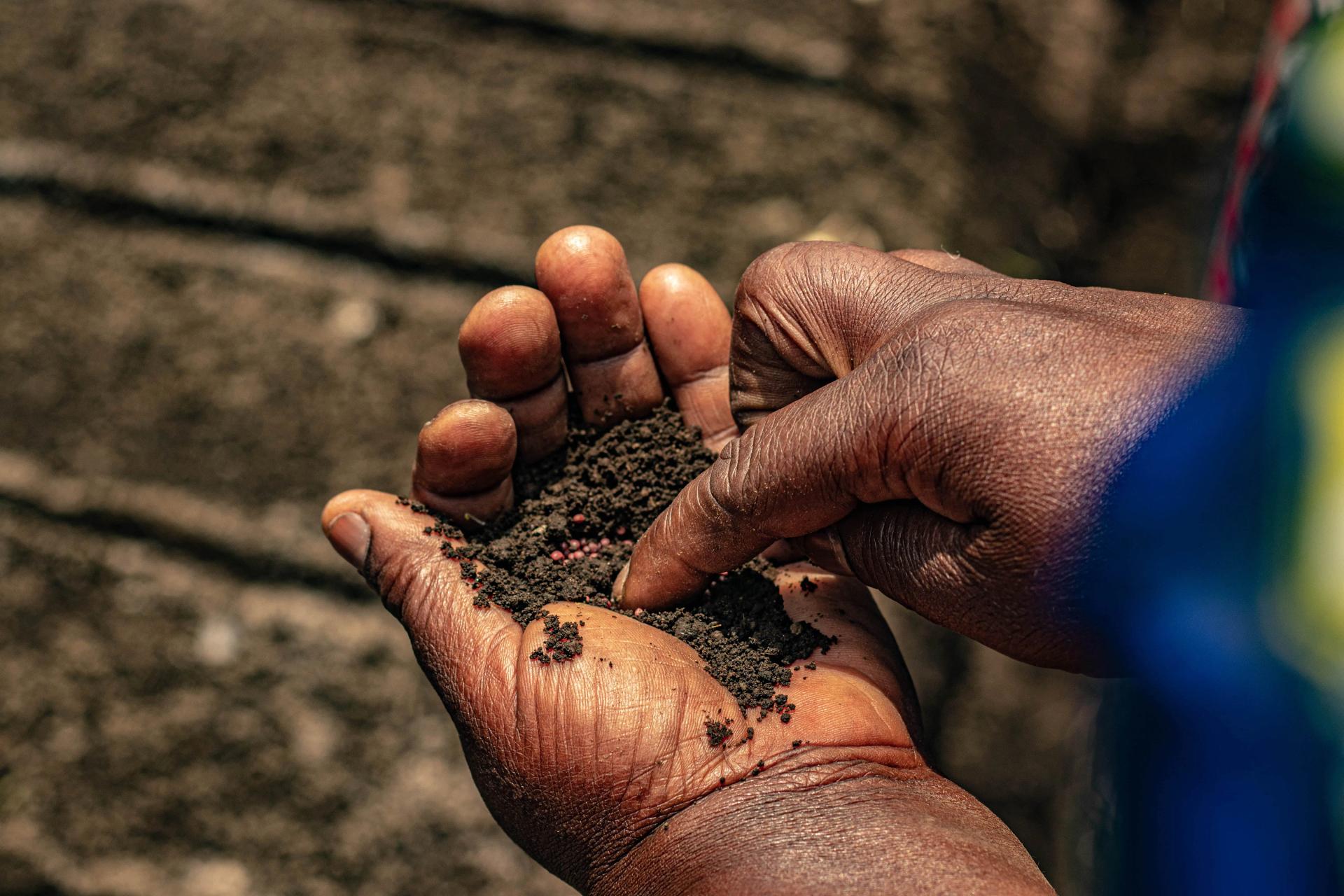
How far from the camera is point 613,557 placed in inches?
69.4

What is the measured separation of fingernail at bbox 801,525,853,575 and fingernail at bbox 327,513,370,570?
32.8 inches

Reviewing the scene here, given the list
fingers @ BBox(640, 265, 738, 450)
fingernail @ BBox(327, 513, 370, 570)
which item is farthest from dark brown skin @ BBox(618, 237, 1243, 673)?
fingernail @ BBox(327, 513, 370, 570)

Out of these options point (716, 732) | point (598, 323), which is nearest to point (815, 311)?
point (598, 323)

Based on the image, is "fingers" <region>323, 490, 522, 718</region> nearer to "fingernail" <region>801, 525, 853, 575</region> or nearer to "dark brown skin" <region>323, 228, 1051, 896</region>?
"dark brown skin" <region>323, 228, 1051, 896</region>

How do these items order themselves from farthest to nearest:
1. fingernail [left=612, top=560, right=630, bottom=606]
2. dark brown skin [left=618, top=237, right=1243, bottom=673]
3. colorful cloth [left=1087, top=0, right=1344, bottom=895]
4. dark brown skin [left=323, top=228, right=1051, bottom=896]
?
1. fingernail [left=612, top=560, right=630, bottom=606]
2. dark brown skin [left=323, top=228, right=1051, bottom=896]
3. dark brown skin [left=618, top=237, right=1243, bottom=673]
4. colorful cloth [left=1087, top=0, right=1344, bottom=895]

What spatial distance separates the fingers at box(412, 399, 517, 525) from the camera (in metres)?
1.67

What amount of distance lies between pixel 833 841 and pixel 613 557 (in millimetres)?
660

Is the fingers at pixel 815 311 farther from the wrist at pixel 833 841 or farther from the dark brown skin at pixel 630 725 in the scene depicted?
the wrist at pixel 833 841

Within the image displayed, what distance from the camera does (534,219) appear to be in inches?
114

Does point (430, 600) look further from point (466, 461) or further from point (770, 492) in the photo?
point (770, 492)

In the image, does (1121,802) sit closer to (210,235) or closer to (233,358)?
(233,358)

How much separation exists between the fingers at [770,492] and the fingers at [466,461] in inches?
13.4

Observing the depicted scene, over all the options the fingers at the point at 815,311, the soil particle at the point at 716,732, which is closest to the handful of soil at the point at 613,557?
the soil particle at the point at 716,732

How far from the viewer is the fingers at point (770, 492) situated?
4.56ft
